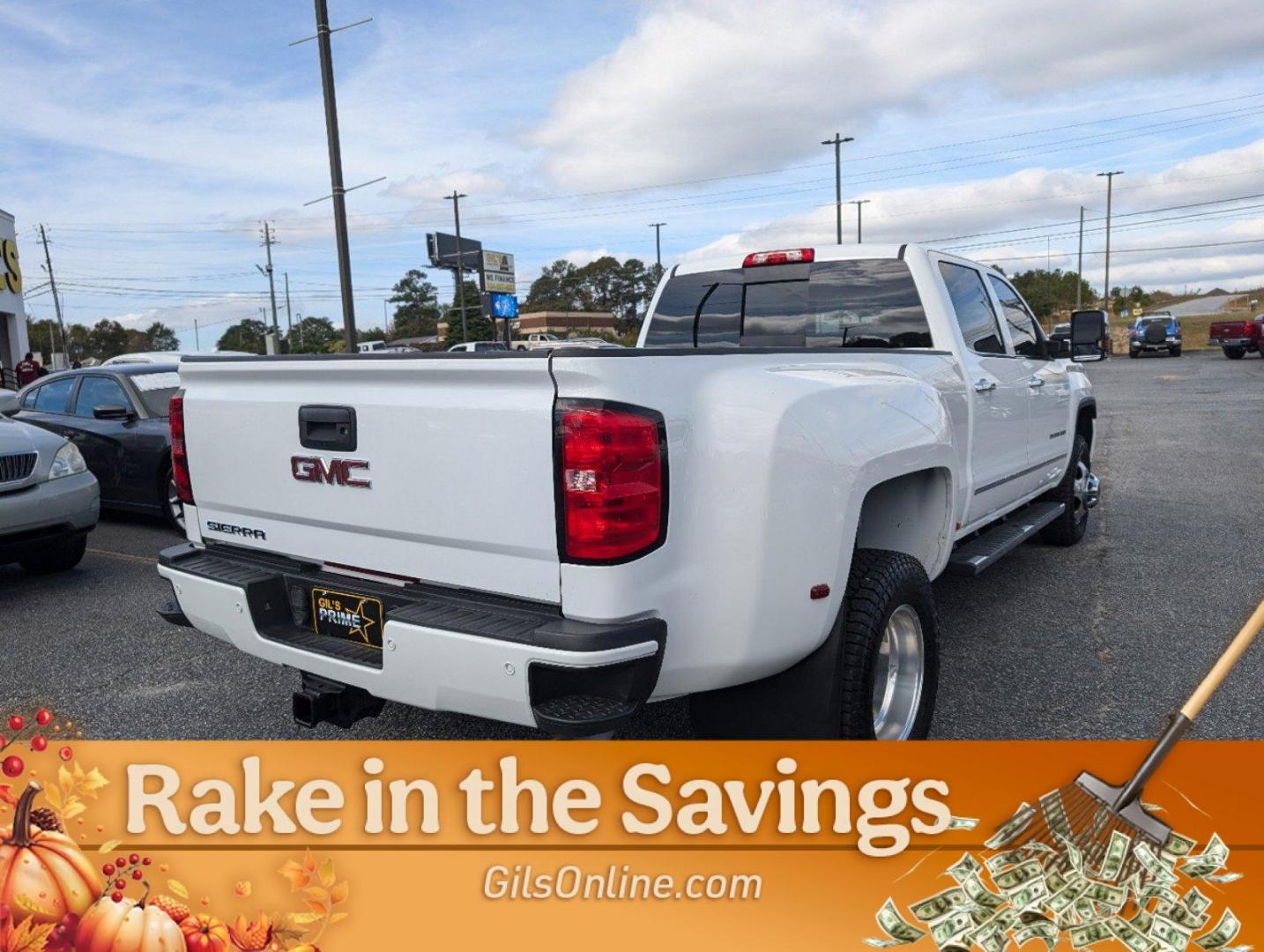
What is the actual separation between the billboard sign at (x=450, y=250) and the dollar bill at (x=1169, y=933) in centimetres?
5136

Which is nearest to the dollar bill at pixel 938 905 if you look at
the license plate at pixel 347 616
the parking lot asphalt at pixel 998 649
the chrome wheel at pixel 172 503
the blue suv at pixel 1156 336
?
the parking lot asphalt at pixel 998 649

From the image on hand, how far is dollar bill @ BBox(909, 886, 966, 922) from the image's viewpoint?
237cm

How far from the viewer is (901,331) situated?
4492mm

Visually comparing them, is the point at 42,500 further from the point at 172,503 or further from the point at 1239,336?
the point at 1239,336

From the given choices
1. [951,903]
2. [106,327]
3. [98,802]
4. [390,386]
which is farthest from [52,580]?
[106,327]

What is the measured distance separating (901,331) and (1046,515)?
1746mm

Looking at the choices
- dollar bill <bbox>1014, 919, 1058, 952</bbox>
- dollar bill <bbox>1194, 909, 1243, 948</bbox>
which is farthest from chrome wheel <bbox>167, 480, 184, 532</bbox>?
dollar bill <bbox>1194, 909, 1243, 948</bbox>

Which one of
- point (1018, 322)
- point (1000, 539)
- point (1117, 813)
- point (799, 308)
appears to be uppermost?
point (799, 308)

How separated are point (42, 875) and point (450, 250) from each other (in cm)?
5608

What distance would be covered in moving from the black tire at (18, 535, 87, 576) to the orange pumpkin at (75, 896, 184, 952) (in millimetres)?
4779

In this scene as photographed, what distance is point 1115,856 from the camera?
7.68 feet

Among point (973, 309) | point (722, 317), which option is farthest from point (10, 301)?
point (973, 309)

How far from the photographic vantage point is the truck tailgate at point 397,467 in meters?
2.52

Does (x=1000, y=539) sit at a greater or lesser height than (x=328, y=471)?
lesser
